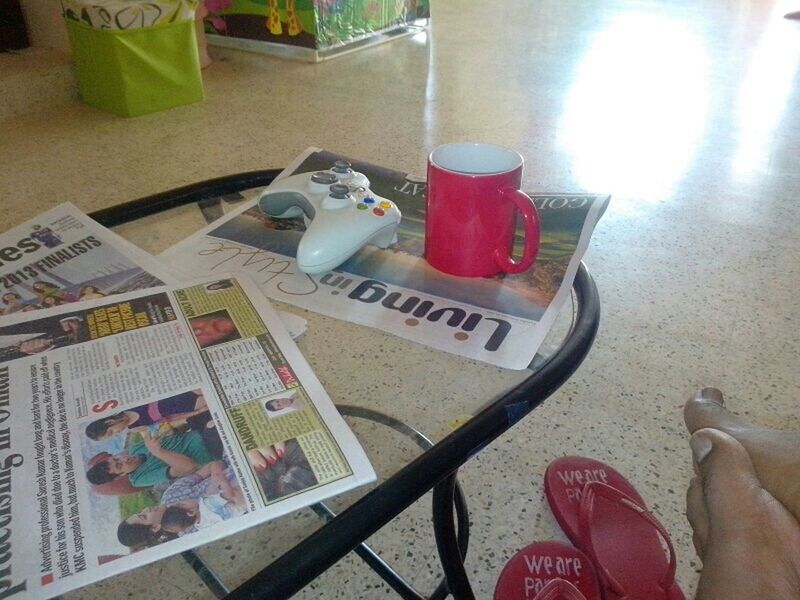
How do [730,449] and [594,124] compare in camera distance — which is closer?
[730,449]

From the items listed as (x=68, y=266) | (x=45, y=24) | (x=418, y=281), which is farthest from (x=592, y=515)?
(x=45, y=24)

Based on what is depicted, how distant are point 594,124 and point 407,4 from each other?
862 mm

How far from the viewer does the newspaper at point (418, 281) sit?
481mm

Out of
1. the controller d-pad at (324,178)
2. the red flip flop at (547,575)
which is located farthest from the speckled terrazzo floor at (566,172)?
the controller d-pad at (324,178)

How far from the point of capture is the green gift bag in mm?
1221

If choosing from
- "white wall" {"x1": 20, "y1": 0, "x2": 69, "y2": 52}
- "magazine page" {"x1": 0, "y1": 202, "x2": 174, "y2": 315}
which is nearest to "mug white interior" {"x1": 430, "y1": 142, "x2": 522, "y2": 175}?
"magazine page" {"x1": 0, "y1": 202, "x2": 174, "y2": 315}

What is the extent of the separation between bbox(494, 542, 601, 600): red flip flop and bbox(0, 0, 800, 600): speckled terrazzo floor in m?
0.02

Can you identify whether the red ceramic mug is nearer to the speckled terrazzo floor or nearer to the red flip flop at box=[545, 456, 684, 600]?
the speckled terrazzo floor

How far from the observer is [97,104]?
131cm

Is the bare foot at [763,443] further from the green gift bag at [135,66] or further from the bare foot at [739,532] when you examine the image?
the green gift bag at [135,66]

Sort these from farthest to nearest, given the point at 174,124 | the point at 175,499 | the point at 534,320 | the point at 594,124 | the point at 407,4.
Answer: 1. the point at 407,4
2. the point at 594,124
3. the point at 174,124
4. the point at 534,320
5. the point at 175,499

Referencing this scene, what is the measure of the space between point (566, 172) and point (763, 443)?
2.26 ft

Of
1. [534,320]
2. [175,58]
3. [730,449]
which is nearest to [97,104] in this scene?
[175,58]

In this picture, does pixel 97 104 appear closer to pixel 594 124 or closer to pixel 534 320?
pixel 594 124
